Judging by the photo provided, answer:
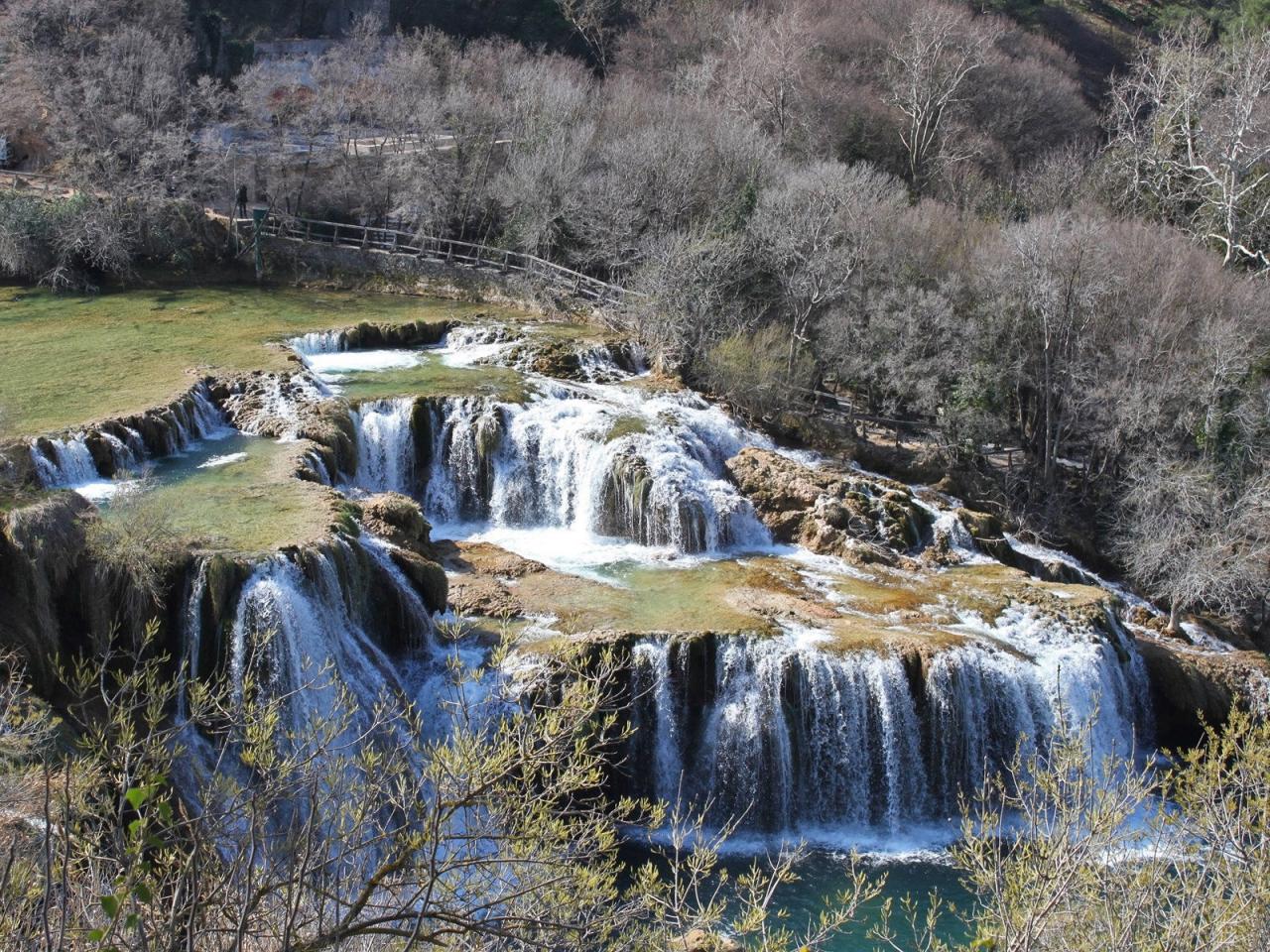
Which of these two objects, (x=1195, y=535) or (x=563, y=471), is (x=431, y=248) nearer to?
(x=563, y=471)

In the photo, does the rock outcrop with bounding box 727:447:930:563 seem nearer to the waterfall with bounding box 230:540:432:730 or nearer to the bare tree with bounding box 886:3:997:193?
the waterfall with bounding box 230:540:432:730

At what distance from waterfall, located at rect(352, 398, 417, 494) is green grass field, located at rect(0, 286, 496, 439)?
321cm

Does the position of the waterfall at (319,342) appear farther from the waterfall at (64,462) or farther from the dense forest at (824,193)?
the waterfall at (64,462)

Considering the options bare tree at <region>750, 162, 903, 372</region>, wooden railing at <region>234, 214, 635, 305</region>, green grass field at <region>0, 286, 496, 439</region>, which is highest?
bare tree at <region>750, 162, 903, 372</region>

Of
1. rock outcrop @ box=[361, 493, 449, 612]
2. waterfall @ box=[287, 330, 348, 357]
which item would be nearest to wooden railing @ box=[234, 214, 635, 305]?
waterfall @ box=[287, 330, 348, 357]

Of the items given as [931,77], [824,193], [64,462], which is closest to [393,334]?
[64,462]

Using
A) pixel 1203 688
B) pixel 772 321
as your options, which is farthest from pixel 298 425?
pixel 1203 688

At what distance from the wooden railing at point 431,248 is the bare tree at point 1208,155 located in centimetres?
1831

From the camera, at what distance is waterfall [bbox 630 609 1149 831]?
694 inches

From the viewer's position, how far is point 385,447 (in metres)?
23.7

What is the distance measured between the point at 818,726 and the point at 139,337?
18864 millimetres

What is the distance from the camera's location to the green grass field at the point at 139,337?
72.1ft

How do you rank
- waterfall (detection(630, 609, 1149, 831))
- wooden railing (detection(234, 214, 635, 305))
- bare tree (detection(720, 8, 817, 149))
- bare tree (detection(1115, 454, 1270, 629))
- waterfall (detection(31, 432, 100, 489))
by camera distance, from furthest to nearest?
bare tree (detection(720, 8, 817, 149)) → wooden railing (detection(234, 214, 635, 305)) → bare tree (detection(1115, 454, 1270, 629)) → waterfall (detection(31, 432, 100, 489)) → waterfall (detection(630, 609, 1149, 831))

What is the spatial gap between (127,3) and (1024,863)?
4302cm
